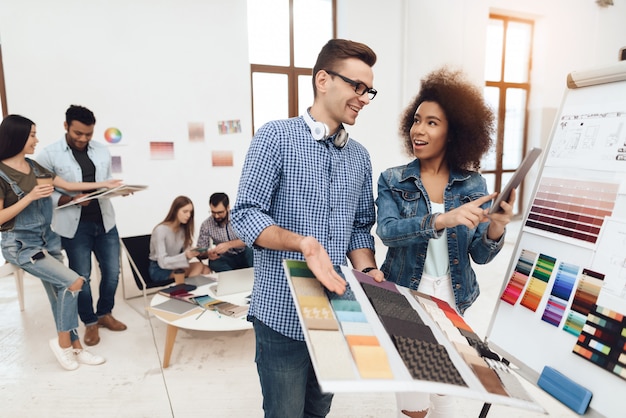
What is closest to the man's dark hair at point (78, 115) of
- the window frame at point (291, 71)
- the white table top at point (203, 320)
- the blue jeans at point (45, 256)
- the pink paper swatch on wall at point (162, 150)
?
the blue jeans at point (45, 256)

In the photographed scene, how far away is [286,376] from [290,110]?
15.3 ft

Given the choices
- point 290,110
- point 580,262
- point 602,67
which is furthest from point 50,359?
point 290,110

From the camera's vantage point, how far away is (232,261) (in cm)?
403

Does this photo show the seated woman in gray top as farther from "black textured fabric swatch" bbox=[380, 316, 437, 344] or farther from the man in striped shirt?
"black textured fabric swatch" bbox=[380, 316, 437, 344]

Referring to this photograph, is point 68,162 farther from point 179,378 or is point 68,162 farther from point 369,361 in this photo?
point 369,361

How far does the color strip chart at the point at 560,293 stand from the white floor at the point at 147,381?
1304 millimetres

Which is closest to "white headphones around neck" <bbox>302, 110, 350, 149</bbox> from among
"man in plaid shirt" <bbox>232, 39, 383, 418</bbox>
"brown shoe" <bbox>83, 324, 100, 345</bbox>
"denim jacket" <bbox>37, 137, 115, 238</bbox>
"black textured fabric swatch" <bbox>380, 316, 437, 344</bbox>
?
"man in plaid shirt" <bbox>232, 39, 383, 418</bbox>

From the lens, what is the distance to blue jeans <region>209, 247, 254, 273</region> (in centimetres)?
398

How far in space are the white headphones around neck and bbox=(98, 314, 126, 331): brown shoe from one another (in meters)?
2.66

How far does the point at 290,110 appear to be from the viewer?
5.59 meters

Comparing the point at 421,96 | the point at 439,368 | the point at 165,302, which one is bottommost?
the point at 165,302

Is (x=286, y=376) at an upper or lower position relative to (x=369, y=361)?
lower

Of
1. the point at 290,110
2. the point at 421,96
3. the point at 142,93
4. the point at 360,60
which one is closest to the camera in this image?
the point at 360,60

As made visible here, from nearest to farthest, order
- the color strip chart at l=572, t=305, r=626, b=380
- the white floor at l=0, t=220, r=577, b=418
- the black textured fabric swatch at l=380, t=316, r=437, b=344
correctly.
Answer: the black textured fabric swatch at l=380, t=316, r=437, b=344, the color strip chart at l=572, t=305, r=626, b=380, the white floor at l=0, t=220, r=577, b=418
